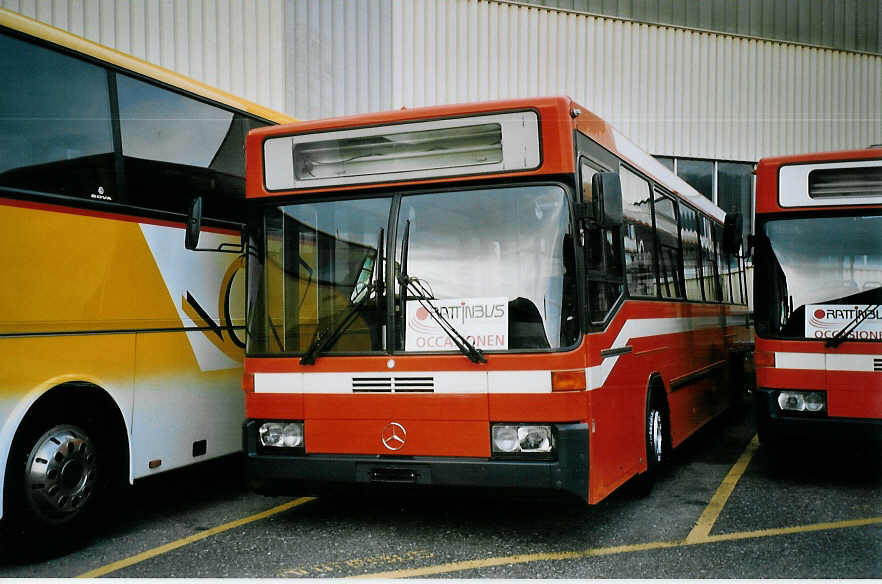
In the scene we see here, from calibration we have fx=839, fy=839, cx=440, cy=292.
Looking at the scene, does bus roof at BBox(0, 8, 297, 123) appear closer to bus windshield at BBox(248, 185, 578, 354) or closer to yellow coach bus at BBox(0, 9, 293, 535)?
yellow coach bus at BBox(0, 9, 293, 535)

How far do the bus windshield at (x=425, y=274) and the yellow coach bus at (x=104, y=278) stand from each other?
42.0 inches

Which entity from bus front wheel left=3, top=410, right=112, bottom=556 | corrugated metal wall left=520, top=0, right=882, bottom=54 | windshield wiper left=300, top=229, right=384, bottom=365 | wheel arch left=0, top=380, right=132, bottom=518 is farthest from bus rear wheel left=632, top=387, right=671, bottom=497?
bus front wheel left=3, top=410, right=112, bottom=556

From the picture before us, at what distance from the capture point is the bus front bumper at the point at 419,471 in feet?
16.4

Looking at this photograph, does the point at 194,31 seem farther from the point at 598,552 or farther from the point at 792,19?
the point at 598,552

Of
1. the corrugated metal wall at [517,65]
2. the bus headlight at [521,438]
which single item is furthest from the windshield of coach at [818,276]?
the bus headlight at [521,438]

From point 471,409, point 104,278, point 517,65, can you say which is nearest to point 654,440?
point 471,409

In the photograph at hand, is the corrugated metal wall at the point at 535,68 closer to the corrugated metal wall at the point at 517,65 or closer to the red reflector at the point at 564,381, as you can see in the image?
the corrugated metal wall at the point at 517,65

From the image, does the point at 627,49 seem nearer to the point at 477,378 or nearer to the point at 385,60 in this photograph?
the point at 385,60

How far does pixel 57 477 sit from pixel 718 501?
4.88 meters

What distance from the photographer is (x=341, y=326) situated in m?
5.44

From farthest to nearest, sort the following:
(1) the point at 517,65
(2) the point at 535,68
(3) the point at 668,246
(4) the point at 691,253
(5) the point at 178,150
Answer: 1. (2) the point at 535,68
2. (1) the point at 517,65
3. (4) the point at 691,253
4. (3) the point at 668,246
5. (5) the point at 178,150

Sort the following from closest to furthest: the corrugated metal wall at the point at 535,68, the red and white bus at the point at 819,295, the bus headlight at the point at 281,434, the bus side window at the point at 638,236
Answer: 1. the bus headlight at the point at 281,434
2. the bus side window at the point at 638,236
3. the red and white bus at the point at 819,295
4. the corrugated metal wall at the point at 535,68

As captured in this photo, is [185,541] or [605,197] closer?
[605,197]

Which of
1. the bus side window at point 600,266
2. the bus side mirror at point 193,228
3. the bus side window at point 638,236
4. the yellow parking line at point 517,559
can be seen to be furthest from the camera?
the bus side window at point 638,236
